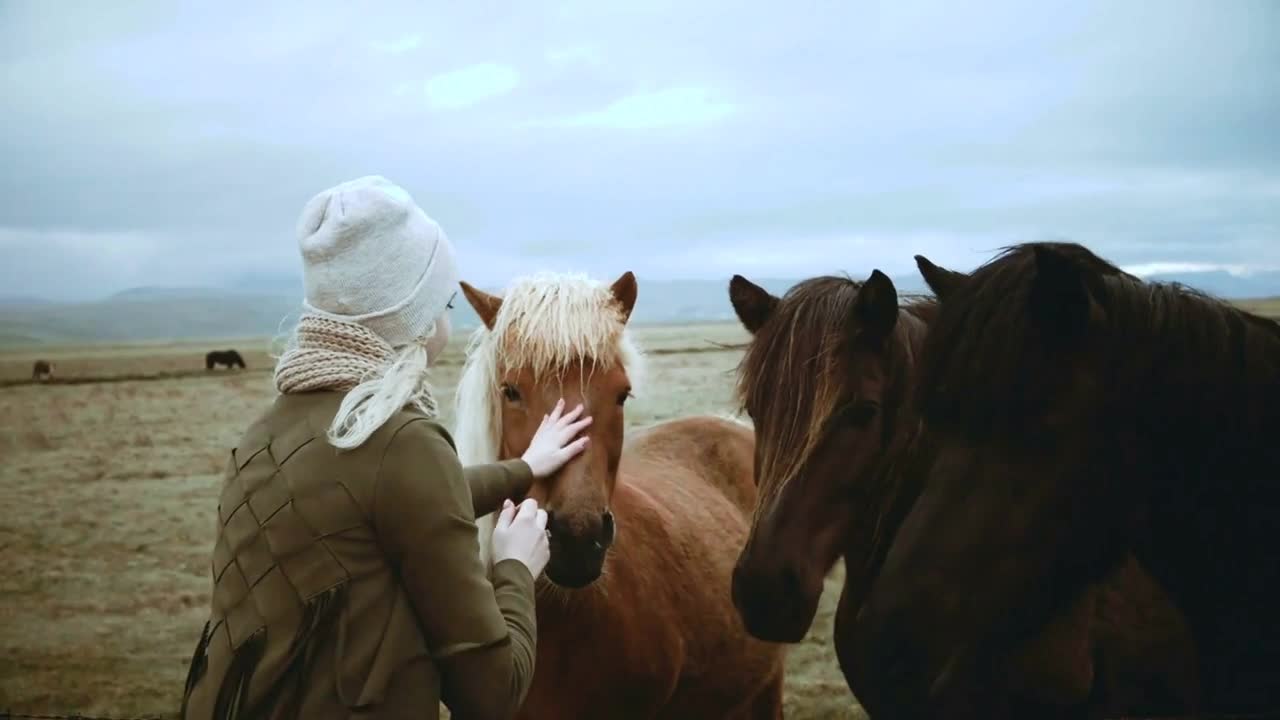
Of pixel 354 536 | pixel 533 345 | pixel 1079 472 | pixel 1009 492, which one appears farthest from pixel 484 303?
pixel 1079 472

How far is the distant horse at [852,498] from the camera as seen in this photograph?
2.56 metres

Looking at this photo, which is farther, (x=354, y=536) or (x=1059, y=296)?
(x=1059, y=296)

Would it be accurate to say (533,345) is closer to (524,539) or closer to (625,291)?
(625,291)

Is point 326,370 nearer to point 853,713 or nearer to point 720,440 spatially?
point 720,440

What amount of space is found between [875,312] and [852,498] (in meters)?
0.59

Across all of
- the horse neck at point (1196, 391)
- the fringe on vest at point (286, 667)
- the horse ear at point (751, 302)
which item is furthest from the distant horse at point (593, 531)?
the horse neck at point (1196, 391)

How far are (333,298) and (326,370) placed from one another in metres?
0.15

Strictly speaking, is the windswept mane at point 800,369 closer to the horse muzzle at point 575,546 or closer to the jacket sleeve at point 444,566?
the horse muzzle at point 575,546

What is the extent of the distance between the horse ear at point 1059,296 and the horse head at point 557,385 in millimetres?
1352

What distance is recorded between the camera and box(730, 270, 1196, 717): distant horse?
2561mm

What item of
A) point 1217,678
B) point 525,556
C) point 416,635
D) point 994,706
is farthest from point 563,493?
point 1217,678

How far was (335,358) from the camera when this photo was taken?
195cm

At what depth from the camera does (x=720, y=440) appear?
5.57m

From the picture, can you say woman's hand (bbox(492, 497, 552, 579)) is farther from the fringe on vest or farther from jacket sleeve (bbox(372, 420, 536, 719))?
the fringe on vest
